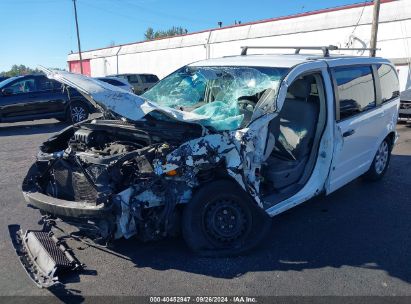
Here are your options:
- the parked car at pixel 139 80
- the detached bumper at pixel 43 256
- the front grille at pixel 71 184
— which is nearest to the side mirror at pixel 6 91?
the detached bumper at pixel 43 256

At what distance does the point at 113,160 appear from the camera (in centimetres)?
337

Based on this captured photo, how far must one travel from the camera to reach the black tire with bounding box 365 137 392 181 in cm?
580

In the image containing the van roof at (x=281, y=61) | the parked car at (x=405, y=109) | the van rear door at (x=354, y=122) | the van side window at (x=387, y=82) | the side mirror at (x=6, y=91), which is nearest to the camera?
the van roof at (x=281, y=61)

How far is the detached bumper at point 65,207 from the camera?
129 inches

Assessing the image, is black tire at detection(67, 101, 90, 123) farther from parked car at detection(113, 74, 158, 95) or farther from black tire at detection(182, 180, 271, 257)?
black tire at detection(182, 180, 271, 257)

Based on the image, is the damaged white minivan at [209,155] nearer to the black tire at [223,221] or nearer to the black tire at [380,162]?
the black tire at [223,221]

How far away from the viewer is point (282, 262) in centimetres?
366

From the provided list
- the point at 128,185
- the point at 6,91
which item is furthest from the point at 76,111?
the point at 128,185

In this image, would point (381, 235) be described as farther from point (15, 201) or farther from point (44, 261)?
point (15, 201)

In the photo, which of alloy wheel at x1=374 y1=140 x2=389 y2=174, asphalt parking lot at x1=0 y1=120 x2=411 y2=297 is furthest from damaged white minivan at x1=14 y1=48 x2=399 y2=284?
alloy wheel at x1=374 y1=140 x2=389 y2=174

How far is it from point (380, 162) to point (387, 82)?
1.18 m

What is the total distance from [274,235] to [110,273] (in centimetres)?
171

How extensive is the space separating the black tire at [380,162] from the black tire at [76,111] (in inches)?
372

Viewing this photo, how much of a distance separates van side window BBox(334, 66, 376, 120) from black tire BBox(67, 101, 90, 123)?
956cm
